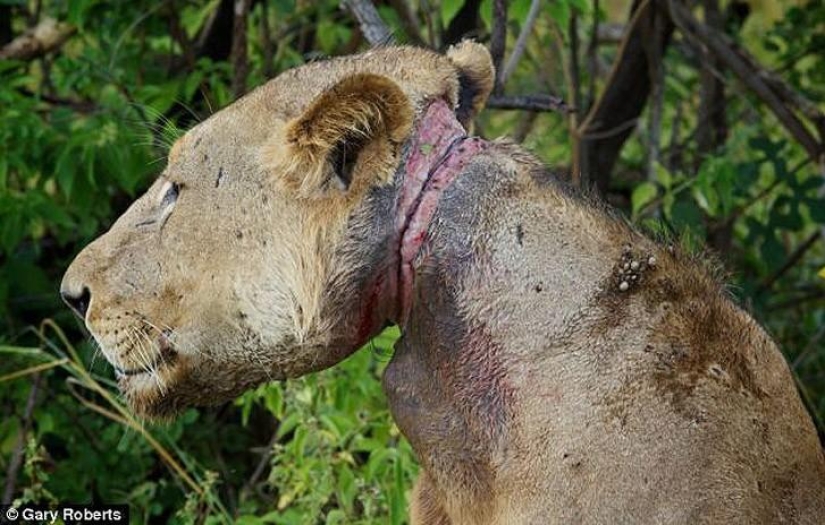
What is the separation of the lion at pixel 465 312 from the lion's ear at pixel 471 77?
0.16 m

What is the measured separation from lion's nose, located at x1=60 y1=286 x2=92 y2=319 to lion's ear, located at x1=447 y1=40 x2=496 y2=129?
768 millimetres

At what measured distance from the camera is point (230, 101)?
4.77 metres

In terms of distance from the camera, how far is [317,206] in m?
2.96

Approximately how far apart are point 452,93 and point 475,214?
0.97 feet

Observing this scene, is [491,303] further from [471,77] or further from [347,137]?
[471,77]

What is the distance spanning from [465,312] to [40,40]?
136 inches

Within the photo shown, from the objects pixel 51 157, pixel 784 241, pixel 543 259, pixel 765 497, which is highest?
pixel 543 259

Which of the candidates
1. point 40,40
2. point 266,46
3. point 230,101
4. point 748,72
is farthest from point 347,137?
point 40,40

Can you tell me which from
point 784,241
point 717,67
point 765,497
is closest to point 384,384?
point 765,497

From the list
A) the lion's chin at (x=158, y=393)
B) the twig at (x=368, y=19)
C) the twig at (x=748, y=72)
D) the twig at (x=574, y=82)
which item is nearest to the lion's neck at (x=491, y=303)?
the lion's chin at (x=158, y=393)

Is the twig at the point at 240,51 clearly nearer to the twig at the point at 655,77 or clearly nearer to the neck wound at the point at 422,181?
the twig at the point at 655,77

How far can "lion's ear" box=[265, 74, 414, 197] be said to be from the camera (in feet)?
9.45

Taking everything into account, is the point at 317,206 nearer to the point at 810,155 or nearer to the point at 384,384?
the point at 384,384

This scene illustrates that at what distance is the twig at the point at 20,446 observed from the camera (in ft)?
16.0
